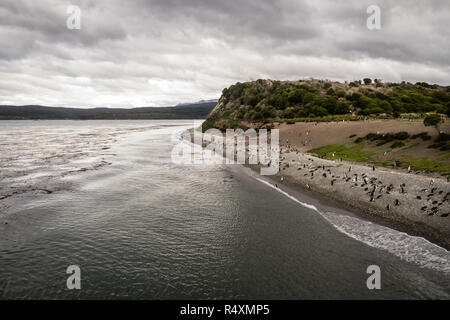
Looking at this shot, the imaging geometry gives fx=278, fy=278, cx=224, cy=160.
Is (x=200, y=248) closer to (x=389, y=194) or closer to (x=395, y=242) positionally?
(x=395, y=242)

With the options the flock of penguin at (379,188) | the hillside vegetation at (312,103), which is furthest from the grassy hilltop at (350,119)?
the flock of penguin at (379,188)

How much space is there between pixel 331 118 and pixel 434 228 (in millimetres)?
55101

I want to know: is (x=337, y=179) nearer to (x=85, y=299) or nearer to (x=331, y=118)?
(x=85, y=299)

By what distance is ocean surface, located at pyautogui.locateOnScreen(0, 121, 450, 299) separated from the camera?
Answer: 41.0 feet

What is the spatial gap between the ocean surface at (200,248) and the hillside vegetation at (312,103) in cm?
5368

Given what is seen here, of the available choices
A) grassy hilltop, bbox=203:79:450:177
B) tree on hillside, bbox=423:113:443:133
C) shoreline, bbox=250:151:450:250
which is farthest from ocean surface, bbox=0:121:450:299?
tree on hillside, bbox=423:113:443:133

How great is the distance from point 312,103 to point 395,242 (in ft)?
247

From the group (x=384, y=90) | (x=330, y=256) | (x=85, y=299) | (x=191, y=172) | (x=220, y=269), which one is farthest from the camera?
(x=384, y=90)

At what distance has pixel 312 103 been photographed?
86.1 meters

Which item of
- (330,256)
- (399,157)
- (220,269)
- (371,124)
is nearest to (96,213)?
(220,269)

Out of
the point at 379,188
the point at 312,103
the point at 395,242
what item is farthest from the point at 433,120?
the point at 312,103

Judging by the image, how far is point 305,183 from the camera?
30047mm

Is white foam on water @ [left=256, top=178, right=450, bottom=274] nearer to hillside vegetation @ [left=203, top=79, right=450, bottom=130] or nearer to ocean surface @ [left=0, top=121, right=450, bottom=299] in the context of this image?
ocean surface @ [left=0, top=121, right=450, bottom=299]
